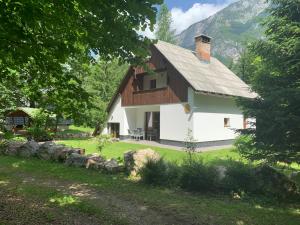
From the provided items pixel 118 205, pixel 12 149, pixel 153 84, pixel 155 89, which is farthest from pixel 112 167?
pixel 153 84

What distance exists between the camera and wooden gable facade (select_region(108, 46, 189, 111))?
21250 mm

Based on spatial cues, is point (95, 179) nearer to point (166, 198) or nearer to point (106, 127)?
point (166, 198)

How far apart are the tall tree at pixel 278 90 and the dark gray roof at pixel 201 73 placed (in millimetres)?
9105

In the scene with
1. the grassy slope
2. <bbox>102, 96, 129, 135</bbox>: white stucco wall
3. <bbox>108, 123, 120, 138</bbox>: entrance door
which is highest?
<bbox>102, 96, 129, 135</bbox>: white stucco wall

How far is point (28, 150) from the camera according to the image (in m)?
15.0

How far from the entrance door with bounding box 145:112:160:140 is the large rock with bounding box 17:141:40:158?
38.4 ft

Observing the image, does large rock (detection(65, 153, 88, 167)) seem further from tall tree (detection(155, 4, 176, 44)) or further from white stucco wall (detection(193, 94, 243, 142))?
tall tree (detection(155, 4, 176, 44))

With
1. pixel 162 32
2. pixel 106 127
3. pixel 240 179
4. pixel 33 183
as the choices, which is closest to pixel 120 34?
pixel 240 179

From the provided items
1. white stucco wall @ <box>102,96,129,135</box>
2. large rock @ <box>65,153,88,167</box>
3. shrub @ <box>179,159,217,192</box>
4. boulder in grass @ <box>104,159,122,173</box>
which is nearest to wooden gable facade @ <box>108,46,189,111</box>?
white stucco wall @ <box>102,96,129,135</box>

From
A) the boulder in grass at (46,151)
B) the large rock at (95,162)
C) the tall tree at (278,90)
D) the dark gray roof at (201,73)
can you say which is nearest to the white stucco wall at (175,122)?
the dark gray roof at (201,73)

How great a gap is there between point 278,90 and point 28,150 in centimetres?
1166

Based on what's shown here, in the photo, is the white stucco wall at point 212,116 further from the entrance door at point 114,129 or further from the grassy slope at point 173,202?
the grassy slope at point 173,202

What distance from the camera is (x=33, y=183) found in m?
9.48

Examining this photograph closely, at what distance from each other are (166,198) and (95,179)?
3080 millimetres
